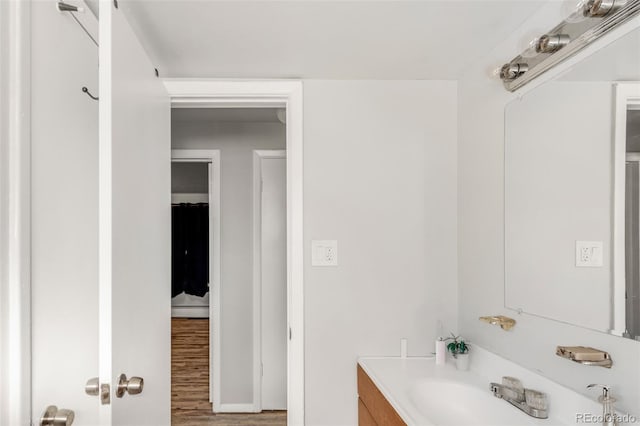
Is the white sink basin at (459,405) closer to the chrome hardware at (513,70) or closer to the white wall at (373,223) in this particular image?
the white wall at (373,223)

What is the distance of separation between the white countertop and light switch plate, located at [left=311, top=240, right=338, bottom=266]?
51 centimetres

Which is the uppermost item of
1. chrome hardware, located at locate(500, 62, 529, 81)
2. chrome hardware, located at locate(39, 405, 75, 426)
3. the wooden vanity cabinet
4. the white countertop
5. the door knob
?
chrome hardware, located at locate(500, 62, 529, 81)

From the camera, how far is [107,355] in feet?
3.94

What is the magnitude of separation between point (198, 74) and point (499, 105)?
1416 millimetres

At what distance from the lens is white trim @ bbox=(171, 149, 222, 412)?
3.67 metres

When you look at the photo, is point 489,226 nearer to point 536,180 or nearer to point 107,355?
point 536,180

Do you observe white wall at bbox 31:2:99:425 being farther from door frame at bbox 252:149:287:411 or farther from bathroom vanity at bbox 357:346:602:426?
door frame at bbox 252:149:287:411

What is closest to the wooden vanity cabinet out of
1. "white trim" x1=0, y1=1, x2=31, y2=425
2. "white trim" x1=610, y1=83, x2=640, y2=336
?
"white trim" x1=610, y1=83, x2=640, y2=336

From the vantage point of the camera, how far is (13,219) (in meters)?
1.09

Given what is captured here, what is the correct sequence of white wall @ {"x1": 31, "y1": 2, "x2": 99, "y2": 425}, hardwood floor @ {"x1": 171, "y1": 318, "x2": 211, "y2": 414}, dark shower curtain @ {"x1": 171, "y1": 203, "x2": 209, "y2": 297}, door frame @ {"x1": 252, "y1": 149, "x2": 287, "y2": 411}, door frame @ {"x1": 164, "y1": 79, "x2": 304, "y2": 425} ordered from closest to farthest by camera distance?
white wall @ {"x1": 31, "y1": 2, "x2": 99, "y2": 425} → door frame @ {"x1": 164, "y1": 79, "x2": 304, "y2": 425} → door frame @ {"x1": 252, "y1": 149, "x2": 287, "y2": 411} → hardwood floor @ {"x1": 171, "y1": 318, "x2": 211, "y2": 414} → dark shower curtain @ {"x1": 171, "y1": 203, "x2": 209, "y2": 297}

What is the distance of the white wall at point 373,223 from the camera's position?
2.30 m

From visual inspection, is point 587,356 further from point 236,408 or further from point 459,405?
point 236,408

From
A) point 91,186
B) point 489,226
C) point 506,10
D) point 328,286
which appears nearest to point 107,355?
point 91,186

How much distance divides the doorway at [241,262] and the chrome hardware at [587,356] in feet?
8.36
